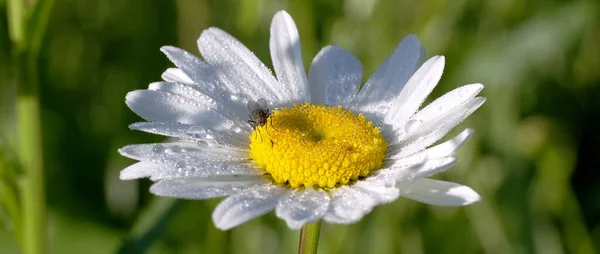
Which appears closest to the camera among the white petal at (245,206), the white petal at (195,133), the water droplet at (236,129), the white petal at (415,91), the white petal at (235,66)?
the white petal at (245,206)

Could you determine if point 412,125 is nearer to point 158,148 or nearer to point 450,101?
point 450,101

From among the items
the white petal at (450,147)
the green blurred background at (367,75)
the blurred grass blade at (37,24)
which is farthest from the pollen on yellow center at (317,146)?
the green blurred background at (367,75)

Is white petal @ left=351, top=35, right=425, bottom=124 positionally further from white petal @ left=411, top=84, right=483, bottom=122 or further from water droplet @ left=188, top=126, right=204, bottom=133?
water droplet @ left=188, top=126, right=204, bottom=133

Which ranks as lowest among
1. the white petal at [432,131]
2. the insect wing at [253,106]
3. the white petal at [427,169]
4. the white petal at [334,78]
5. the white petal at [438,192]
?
the white petal at [438,192]

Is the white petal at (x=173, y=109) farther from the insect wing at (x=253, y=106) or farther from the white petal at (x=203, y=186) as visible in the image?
the white petal at (x=203, y=186)

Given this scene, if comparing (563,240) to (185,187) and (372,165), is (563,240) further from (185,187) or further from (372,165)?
(185,187)

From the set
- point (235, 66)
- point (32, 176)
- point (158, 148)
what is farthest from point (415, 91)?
point (32, 176)

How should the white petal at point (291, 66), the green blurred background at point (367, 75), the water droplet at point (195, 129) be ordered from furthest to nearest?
the green blurred background at point (367, 75) → the white petal at point (291, 66) → the water droplet at point (195, 129)
